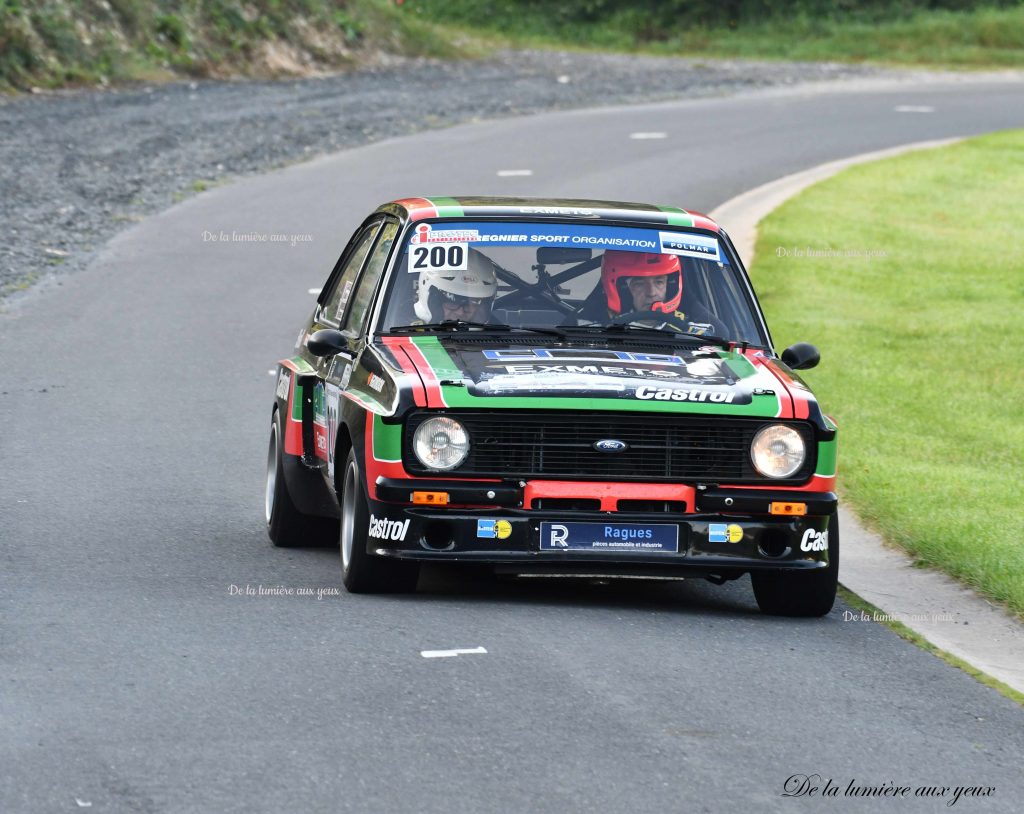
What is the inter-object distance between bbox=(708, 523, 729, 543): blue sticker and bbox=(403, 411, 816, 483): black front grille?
180 millimetres

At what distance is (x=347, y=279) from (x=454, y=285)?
1.10 metres

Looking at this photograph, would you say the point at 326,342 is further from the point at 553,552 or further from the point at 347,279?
the point at 553,552

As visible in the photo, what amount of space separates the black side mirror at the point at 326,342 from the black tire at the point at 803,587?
2.02 m

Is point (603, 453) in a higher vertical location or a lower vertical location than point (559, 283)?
lower

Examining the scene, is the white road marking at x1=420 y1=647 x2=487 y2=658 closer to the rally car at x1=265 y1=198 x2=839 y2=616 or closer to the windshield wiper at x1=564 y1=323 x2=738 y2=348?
the rally car at x1=265 y1=198 x2=839 y2=616

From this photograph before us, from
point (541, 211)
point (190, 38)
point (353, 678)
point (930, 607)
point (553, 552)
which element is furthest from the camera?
point (190, 38)

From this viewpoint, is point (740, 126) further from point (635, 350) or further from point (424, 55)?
point (635, 350)

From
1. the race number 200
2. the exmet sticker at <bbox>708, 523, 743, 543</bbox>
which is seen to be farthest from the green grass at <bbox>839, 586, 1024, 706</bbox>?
the race number 200

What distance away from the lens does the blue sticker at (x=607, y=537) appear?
25.1 feet

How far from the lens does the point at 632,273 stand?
8828 mm

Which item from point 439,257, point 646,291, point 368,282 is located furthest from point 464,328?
point 646,291

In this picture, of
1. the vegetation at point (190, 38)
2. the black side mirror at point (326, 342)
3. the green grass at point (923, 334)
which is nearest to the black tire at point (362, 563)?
the black side mirror at point (326, 342)

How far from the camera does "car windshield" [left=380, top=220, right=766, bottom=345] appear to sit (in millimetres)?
8672

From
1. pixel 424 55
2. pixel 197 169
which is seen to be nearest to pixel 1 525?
pixel 197 169
